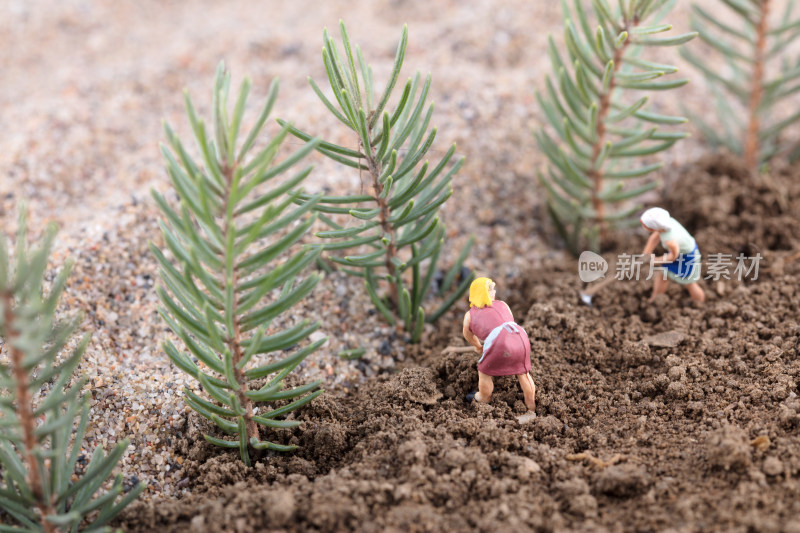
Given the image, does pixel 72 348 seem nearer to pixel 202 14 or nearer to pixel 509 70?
pixel 509 70

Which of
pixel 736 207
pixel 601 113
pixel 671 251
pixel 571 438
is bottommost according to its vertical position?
pixel 571 438

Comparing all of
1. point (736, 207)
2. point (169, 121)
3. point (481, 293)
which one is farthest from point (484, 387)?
point (169, 121)

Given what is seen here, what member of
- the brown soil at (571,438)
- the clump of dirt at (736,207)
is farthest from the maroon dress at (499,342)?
the clump of dirt at (736,207)

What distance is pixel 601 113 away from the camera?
290 cm

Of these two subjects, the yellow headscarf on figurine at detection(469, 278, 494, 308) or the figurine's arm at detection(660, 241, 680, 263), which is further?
the figurine's arm at detection(660, 241, 680, 263)

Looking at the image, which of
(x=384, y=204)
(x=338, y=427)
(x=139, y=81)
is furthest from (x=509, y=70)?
(x=338, y=427)

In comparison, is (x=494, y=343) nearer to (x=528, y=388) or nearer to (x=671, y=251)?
(x=528, y=388)

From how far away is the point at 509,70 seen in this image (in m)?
4.01

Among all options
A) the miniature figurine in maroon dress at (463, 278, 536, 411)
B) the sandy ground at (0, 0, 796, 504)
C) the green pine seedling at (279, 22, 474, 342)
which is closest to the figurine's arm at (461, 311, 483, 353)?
the miniature figurine in maroon dress at (463, 278, 536, 411)

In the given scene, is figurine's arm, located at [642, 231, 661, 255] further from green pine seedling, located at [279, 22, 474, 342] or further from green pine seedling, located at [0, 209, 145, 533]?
green pine seedling, located at [0, 209, 145, 533]

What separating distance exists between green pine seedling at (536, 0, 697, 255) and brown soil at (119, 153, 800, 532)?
0.42 metres

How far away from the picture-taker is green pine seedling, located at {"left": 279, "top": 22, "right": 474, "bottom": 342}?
88.0 inches

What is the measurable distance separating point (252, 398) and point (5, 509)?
710mm

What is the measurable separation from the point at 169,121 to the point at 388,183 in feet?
7.04
